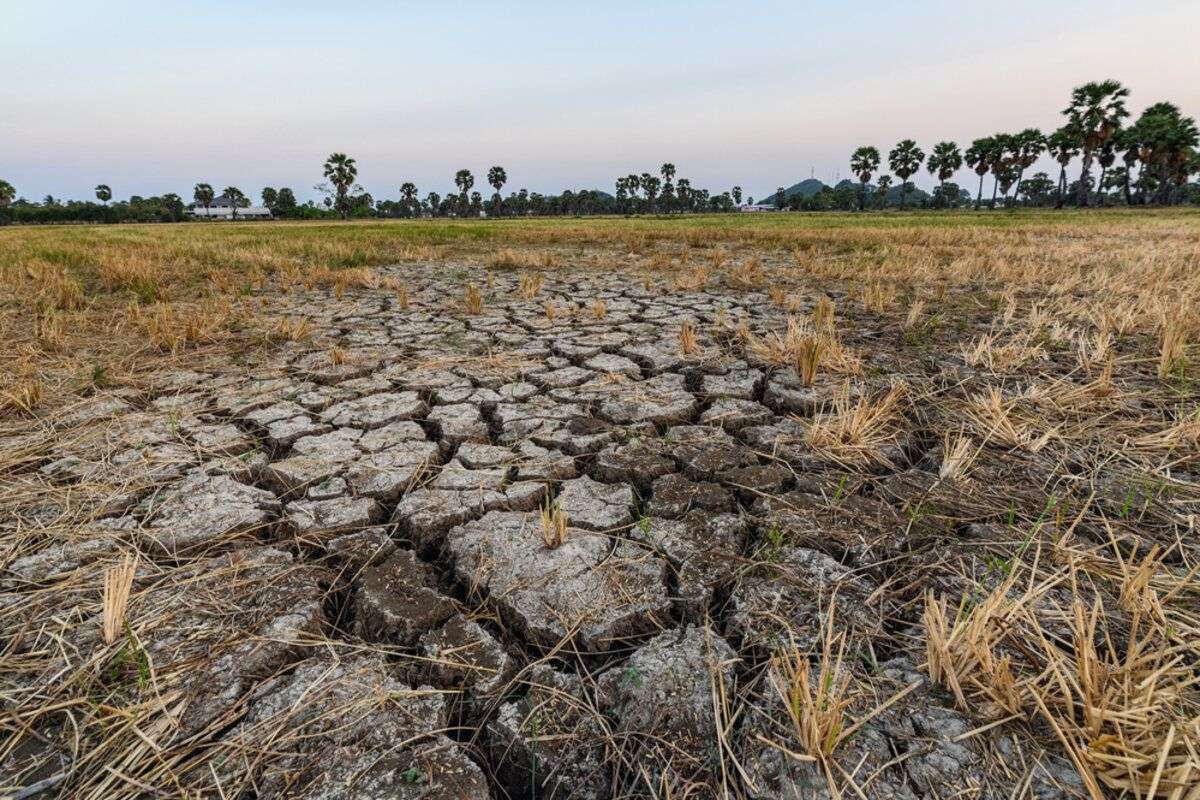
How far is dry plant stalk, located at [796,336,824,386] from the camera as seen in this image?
2.99 m

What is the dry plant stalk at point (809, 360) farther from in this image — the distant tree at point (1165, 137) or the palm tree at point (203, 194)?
the palm tree at point (203, 194)

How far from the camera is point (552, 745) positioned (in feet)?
3.69

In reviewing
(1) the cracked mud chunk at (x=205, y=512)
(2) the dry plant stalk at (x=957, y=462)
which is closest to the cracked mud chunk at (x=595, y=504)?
(1) the cracked mud chunk at (x=205, y=512)

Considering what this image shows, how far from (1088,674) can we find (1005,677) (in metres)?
0.13

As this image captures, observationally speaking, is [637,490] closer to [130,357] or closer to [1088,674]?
[1088,674]

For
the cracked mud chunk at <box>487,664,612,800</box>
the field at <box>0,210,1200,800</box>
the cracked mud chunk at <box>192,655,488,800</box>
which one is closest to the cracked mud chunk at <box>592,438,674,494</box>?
the field at <box>0,210,1200,800</box>

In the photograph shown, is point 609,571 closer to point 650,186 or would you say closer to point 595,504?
point 595,504

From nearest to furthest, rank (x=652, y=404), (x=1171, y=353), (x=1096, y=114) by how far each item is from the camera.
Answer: (x=652, y=404)
(x=1171, y=353)
(x=1096, y=114)

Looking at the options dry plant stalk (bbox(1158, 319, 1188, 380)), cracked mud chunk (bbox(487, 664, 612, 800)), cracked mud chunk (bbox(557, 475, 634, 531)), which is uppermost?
dry plant stalk (bbox(1158, 319, 1188, 380))

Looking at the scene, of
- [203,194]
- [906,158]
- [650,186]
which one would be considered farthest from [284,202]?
[906,158]

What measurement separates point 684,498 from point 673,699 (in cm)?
84

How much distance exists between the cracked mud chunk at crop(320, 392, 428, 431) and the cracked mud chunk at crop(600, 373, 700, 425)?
0.96 m

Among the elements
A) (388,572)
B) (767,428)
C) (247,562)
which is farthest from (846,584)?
(247,562)

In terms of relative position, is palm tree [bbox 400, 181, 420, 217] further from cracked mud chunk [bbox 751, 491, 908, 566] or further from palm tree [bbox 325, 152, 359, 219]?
cracked mud chunk [bbox 751, 491, 908, 566]
